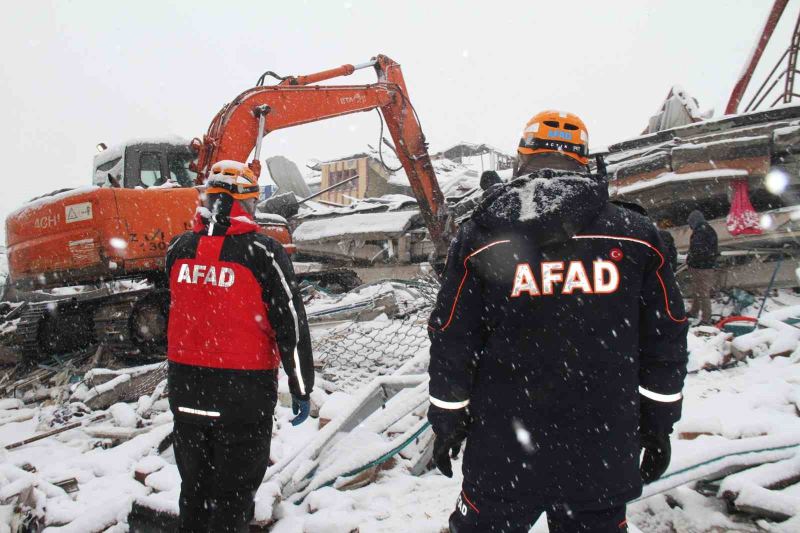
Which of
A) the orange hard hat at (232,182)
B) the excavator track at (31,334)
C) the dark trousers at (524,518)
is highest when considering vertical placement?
the orange hard hat at (232,182)

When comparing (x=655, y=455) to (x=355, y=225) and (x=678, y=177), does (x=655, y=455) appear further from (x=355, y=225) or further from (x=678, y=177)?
(x=355, y=225)

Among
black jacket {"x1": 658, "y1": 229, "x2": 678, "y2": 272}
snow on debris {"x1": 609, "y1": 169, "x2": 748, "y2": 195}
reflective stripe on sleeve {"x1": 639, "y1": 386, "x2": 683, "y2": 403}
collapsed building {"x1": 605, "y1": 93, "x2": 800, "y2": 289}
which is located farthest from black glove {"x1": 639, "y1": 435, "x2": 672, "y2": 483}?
snow on debris {"x1": 609, "y1": 169, "x2": 748, "y2": 195}

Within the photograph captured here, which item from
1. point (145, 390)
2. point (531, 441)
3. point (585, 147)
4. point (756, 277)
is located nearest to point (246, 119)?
point (145, 390)

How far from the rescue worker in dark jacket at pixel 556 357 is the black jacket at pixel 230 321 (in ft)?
2.69

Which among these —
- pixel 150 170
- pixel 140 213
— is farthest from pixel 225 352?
pixel 150 170

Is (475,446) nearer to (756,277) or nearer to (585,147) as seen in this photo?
(585,147)

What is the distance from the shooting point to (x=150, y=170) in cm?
650

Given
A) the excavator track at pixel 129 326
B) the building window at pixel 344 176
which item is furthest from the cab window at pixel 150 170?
the building window at pixel 344 176

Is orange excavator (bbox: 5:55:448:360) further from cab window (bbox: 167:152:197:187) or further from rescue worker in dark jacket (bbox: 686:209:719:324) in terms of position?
rescue worker in dark jacket (bbox: 686:209:719:324)

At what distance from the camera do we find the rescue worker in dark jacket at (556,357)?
1311 millimetres

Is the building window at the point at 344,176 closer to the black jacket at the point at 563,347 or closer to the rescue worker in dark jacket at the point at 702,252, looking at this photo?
the rescue worker in dark jacket at the point at 702,252

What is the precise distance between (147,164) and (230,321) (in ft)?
17.9

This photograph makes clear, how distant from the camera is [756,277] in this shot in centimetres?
632

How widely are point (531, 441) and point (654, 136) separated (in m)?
6.75
